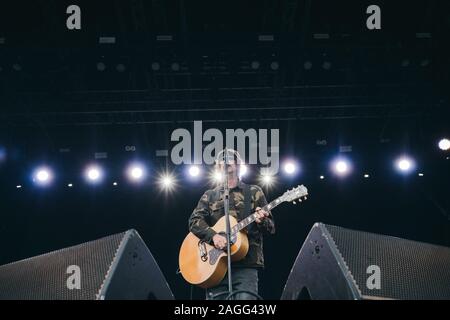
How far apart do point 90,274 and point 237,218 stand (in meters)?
1.84

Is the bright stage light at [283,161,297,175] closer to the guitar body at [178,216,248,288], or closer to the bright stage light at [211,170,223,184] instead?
the bright stage light at [211,170,223,184]

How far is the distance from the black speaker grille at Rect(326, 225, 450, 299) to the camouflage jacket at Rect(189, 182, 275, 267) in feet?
4.04

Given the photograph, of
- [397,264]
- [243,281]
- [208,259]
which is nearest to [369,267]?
[397,264]

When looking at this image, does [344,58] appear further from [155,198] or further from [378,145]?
[155,198]

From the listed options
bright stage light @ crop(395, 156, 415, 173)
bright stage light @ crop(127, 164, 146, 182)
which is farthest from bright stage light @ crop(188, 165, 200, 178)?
bright stage light @ crop(395, 156, 415, 173)

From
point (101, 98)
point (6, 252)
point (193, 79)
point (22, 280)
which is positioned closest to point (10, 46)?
point (101, 98)

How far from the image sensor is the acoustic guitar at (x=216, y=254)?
4.11 metres

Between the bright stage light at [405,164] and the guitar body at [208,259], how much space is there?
4729 mm

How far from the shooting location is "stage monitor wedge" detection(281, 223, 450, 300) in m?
2.65

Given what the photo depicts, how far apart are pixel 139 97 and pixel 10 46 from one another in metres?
1.86

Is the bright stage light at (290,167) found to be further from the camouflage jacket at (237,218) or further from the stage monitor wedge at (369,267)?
the stage monitor wedge at (369,267)

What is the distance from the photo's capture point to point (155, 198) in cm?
921

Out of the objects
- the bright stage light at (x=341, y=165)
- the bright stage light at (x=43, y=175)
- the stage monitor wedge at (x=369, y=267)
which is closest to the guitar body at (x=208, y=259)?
the stage monitor wedge at (x=369, y=267)

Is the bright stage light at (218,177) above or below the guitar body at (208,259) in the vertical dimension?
above
